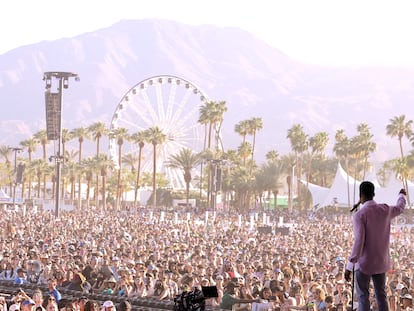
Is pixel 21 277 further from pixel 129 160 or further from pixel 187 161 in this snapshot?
pixel 129 160

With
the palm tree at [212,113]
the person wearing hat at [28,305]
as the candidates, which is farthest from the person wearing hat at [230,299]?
the palm tree at [212,113]

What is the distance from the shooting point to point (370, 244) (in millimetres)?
7055

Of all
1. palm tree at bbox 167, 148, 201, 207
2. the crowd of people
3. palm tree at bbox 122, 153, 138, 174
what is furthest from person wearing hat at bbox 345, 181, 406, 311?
palm tree at bbox 122, 153, 138, 174

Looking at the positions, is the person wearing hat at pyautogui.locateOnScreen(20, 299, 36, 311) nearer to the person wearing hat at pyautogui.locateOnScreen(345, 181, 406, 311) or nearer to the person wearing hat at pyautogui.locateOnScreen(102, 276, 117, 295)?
the person wearing hat at pyautogui.locateOnScreen(102, 276, 117, 295)

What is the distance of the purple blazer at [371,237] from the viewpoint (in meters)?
7.00

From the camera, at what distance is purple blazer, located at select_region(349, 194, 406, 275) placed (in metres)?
7.00

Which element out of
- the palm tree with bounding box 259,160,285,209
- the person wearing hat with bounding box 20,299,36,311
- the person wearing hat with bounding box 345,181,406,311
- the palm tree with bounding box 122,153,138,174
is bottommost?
the person wearing hat with bounding box 20,299,36,311

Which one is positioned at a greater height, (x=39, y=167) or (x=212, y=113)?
(x=212, y=113)

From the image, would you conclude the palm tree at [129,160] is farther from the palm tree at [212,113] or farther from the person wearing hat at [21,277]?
the person wearing hat at [21,277]

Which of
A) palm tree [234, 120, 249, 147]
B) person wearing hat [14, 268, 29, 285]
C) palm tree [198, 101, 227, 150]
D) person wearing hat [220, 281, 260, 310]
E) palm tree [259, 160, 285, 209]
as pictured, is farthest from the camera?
palm tree [259, 160, 285, 209]

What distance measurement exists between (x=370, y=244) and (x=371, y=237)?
0.06m

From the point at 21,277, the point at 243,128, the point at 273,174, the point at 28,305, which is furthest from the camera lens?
the point at 273,174

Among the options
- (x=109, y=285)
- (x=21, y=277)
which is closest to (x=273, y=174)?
(x=21, y=277)

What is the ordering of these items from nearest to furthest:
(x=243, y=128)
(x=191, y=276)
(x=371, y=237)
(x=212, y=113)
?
(x=371, y=237) < (x=191, y=276) < (x=212, y=113) < (x=243, y=128)
